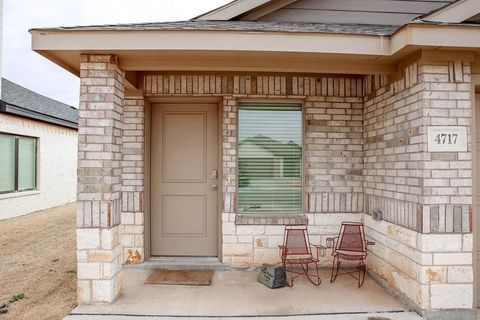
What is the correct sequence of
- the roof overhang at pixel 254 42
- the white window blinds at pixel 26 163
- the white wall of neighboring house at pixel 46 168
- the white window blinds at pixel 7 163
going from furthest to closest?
the white window blinds at pixel 26 163
the white wall of neighboring house at pixel 46 168
the white window blinds at pixel 7 163
the roof overhang at pixel 254 42

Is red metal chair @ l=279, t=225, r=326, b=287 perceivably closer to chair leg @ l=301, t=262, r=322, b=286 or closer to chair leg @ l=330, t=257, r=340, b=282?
chair leg @ l=301, t=262, r=322, b=286

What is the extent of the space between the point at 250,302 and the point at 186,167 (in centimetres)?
201

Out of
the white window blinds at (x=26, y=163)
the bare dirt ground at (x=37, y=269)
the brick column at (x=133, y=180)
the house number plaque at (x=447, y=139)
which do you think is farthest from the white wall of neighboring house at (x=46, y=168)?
the house number plaque at (x=447, y=139)

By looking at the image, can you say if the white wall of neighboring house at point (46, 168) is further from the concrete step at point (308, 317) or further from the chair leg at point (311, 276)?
the chair leg at point (311, 276)

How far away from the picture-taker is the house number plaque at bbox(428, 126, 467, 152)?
321 centimetres

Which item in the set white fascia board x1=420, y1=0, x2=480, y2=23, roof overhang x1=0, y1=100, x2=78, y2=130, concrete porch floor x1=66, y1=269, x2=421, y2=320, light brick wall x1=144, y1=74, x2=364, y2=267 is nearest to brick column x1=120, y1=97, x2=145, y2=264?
light brick wall x1=144, y1=74, x2=364, y2=267

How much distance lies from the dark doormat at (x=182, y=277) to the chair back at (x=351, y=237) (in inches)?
64.8

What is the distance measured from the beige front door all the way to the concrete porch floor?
34.9 inches

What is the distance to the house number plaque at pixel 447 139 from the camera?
10.5 ft

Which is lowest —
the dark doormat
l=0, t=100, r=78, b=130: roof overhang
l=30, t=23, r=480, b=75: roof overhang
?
the dark doormat

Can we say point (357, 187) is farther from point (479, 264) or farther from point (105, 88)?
point (105, 88)

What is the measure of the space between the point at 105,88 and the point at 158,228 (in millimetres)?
2158

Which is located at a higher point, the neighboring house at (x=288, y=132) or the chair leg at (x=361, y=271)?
the neighboring house at (x=288, y=132)

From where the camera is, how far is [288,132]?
471 centimetres
